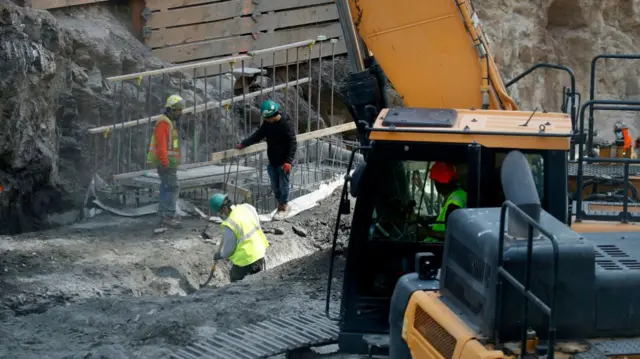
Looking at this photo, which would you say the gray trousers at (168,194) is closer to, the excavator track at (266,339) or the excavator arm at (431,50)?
the excavator track at (266,339)

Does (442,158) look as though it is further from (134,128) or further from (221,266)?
(134,128)

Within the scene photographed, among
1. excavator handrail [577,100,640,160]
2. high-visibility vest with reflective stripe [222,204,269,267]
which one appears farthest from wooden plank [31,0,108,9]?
excavator handrail [577,100,640,160]

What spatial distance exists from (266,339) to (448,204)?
7.38 feet

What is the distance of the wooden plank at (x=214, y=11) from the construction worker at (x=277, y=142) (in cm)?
547

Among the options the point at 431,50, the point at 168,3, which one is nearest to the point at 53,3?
the point at 168,3

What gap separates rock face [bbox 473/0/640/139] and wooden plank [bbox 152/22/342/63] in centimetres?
443

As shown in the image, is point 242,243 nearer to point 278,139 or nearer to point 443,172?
point 278,139

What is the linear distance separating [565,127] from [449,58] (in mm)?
2045

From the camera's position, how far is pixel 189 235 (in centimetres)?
1263

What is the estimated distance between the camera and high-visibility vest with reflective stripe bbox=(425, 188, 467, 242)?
6.03 meters

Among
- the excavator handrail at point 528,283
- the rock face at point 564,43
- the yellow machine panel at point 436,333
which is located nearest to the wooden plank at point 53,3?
the rock face at point 564,43

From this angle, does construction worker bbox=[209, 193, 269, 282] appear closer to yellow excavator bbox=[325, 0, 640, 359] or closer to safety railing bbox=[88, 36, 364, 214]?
safety railing bbox=[88, 36, 364, 214]

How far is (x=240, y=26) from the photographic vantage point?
732 inches

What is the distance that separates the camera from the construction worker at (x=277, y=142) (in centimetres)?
1327
